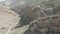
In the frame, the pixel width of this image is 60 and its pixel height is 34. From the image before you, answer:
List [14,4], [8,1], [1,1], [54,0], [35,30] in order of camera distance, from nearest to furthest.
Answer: [35,30]
[54,0]
[14,4]
[8,1]
[1,1]

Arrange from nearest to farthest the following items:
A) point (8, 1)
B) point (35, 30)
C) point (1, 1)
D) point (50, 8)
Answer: point (35, 30)
point (50, 8)
point (8, 1)
point (1, 1)

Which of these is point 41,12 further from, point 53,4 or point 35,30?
point 35,30

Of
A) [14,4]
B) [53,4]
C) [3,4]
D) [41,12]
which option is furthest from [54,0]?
[3,4]

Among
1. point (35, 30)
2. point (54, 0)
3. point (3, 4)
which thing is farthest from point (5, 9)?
point (35, 30)

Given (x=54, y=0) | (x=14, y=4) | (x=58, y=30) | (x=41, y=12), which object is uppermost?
Answer: (x=14, y=4)

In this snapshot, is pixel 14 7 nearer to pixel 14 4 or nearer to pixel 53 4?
pixel 14 4

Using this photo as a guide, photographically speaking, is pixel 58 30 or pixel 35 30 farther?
pixel 35 30

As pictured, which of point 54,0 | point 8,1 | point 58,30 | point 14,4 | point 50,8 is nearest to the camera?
point 58,30

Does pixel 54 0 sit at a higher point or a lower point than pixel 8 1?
lower

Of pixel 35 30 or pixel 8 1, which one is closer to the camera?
pixel 35 30
